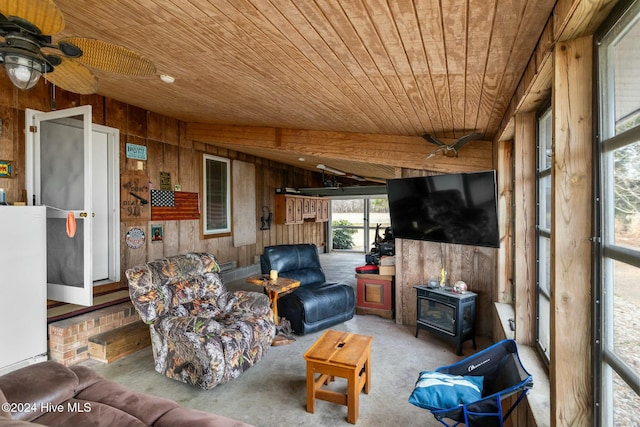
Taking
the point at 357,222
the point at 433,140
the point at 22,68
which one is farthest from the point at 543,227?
the point at 357,222

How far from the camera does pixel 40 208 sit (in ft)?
9.92

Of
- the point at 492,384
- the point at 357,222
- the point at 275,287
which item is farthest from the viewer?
the point at 357,222

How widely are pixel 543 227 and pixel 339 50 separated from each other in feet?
6.15

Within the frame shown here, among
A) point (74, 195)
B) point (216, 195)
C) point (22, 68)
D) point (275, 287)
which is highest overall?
point (22, 68)

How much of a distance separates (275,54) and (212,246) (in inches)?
155

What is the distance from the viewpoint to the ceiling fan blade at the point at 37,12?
126cm

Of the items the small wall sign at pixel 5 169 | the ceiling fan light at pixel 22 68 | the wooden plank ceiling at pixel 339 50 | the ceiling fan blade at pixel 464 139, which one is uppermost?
the wooden plank ceiling at pixel 339 50

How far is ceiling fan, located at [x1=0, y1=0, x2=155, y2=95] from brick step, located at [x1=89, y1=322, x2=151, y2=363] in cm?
246

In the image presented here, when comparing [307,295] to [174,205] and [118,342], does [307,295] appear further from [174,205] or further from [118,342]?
[174,205]

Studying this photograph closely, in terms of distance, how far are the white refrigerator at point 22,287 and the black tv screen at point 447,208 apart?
3.63 meters

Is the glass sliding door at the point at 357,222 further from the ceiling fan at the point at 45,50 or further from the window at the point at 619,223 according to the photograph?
the window at the point at 619,223

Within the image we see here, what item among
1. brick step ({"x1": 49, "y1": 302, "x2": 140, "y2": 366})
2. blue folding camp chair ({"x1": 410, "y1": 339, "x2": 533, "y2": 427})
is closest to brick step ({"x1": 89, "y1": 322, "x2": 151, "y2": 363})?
brick step ({"x1": 49, "y1": 302, "x2": 140, "y2": 366})

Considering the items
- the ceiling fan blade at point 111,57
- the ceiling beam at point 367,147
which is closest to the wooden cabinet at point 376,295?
the ceiling beam at point 367,147

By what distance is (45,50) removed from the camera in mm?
1951
